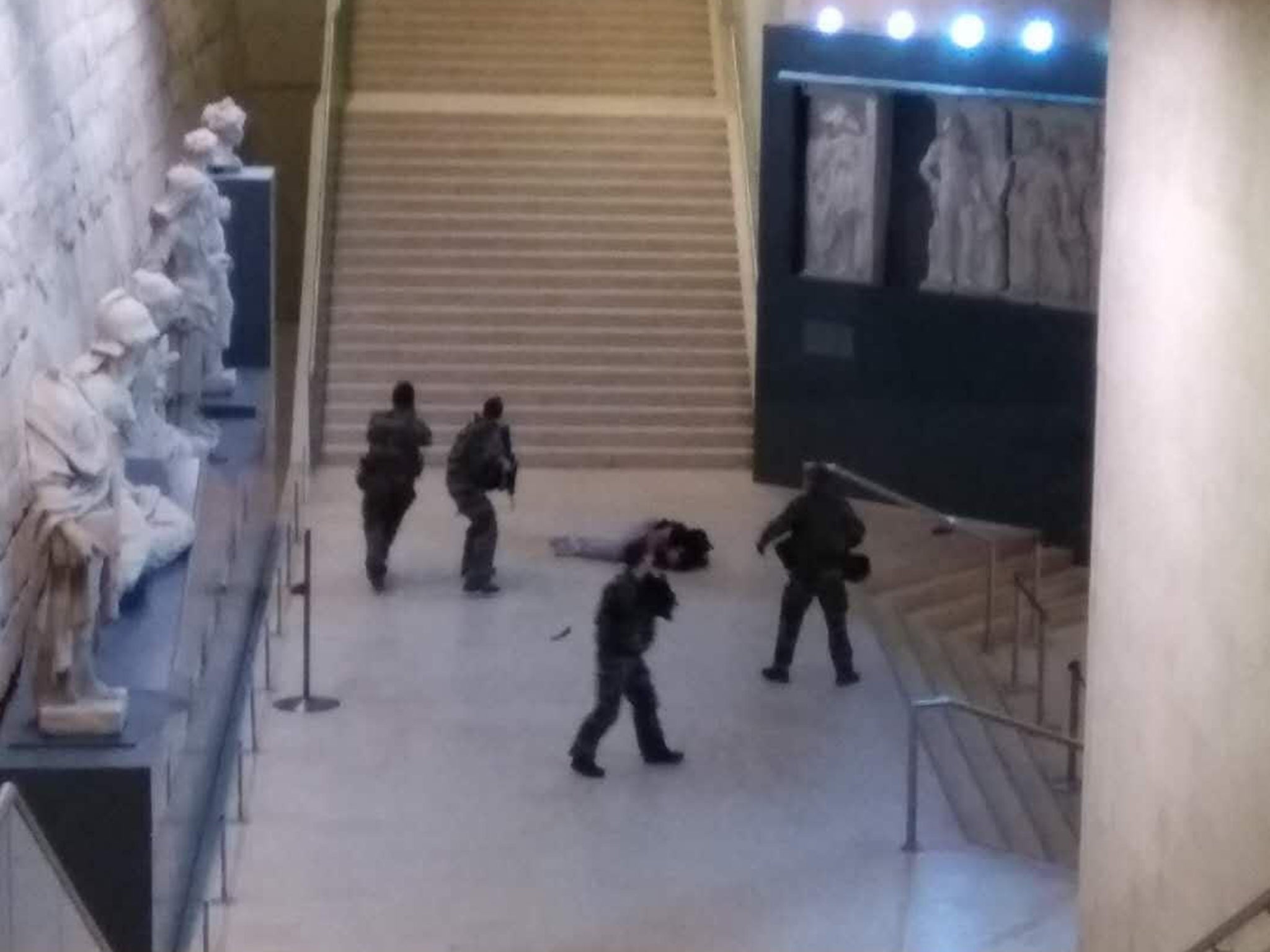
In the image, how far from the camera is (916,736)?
14.1m

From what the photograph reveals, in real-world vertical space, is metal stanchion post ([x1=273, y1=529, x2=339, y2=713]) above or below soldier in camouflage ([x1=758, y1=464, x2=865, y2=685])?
below

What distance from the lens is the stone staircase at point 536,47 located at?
86.0ft

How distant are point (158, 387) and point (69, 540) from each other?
178 inches

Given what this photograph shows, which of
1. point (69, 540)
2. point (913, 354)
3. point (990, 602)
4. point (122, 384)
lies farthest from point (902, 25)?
point (69, 540)

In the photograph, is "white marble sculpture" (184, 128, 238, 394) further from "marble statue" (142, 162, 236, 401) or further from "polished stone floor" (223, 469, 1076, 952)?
"polished stone floor" (223, 469, 1076, 952)

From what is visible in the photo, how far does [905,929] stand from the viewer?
12867mm

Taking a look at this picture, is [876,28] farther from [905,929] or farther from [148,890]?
[148,890]

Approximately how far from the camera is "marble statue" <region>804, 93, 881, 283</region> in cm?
2117

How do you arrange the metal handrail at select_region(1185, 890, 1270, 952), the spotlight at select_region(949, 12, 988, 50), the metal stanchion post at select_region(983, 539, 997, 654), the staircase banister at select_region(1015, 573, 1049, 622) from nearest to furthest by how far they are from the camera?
the metal handrail at select_region(1185, 890, 1270, 952) → the staircase banister at select_region(1015, 573, 1049, 622) → the metal stanchion post at select_region(983, 539, 997, 654) → the spotlight at select_region(949, 12, 988, 50)

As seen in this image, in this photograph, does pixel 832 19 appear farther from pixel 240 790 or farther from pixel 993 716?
pixel 240 790

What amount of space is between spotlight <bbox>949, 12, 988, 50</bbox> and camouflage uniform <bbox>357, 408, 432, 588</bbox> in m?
5.20

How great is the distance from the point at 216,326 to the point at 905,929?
7177mm

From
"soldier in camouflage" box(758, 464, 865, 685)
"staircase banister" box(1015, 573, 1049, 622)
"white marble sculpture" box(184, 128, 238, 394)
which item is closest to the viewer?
"soldier in camouflage" box(758, 464, 865, 685)

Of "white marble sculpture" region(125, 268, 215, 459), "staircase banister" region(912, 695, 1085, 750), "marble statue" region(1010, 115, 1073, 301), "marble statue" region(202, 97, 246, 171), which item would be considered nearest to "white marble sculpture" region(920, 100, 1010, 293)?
"marble statue" region(1010, 115, 1073, 301)
